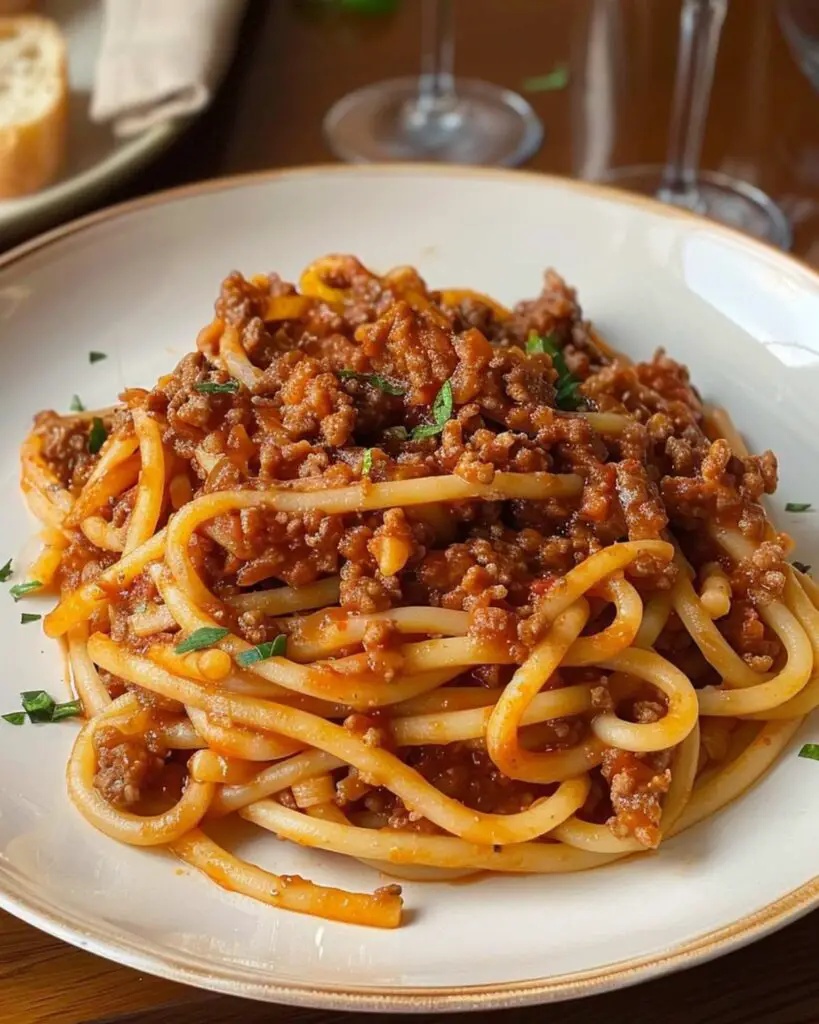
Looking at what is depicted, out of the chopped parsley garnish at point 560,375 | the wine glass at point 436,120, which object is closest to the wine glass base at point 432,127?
the wine glass at point 436,120

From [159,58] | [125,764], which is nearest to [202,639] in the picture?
[125,764]

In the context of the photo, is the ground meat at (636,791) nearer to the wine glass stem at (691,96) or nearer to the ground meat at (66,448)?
the ground meat at (66,448)

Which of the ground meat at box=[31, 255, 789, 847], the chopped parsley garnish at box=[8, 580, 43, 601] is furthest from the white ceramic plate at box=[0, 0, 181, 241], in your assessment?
the chopped parsley garnish at box=[8, 580, 43, 601]

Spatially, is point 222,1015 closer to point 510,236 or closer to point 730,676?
point 730,676

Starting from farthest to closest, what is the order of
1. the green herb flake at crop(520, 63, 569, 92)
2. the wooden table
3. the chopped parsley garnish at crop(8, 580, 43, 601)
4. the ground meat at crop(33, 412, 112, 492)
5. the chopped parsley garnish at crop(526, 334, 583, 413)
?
1. the green herb flake at crop(520, 63, 569, 92)
2. the wooden table
3. the ground meat at crop(33, 412, 112, 492)
4. the chopped parsley garnish at crop(526, 334, 583, 413)
5. the chopped parsley garnish at crop(8, 580, 43, 601)

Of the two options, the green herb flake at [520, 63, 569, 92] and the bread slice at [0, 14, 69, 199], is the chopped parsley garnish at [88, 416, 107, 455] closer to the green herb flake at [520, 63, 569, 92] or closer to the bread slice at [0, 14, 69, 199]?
the bread slice at [0, 14, 69, 199]

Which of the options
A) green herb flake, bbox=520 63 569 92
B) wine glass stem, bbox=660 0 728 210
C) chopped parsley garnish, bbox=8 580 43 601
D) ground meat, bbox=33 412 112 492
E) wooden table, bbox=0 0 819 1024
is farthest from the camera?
green herb flake, bbox=520 63 569 92

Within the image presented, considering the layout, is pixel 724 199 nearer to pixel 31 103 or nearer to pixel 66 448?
pixel 31 103
